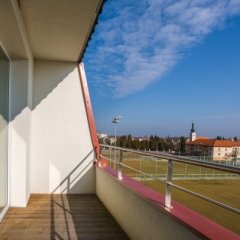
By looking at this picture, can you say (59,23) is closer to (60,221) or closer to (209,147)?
(60,221)

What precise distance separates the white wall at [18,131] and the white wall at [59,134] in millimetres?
975

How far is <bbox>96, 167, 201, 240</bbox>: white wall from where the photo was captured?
2.57 m

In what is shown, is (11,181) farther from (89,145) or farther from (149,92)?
(149,92)

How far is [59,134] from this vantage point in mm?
6293

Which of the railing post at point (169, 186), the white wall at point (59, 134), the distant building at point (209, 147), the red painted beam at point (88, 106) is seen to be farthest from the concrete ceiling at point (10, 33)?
the distant building at point (209, 147)

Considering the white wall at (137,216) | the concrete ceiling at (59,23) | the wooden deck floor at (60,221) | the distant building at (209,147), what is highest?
the concrete ceiling at (59,23)

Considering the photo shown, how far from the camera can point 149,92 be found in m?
65.7

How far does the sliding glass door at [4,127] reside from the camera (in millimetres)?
4586

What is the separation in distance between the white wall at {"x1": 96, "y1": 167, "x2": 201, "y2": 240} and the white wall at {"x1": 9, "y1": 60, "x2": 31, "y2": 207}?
1.28 meters

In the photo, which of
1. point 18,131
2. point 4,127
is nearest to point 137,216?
point 4,127

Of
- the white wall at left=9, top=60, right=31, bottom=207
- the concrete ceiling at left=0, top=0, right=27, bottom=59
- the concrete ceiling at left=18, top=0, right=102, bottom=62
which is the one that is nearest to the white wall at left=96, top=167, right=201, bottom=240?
the white wall at left=9, top=60, right=31, bottom=207

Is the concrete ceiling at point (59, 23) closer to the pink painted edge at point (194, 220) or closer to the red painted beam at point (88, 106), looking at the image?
the red painted beam at point (88, 106)

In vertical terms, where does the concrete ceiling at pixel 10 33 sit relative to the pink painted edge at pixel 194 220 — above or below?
above

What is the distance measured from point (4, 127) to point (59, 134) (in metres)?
1.64
